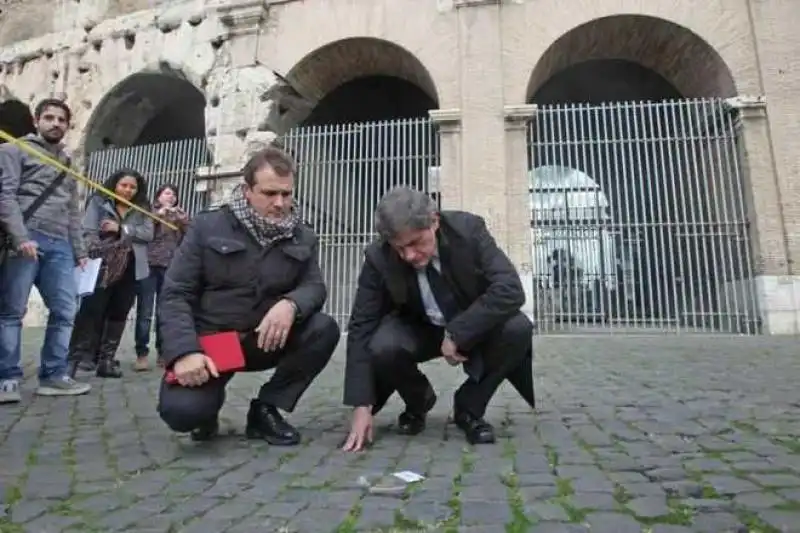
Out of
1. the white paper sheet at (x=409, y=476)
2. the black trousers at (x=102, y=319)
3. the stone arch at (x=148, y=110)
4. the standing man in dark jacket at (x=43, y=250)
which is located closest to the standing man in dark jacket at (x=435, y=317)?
the white paper sheet at (x=409, y=476)

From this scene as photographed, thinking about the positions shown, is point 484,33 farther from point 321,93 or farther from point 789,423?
point 789,423

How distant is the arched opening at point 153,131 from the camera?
11148 millimetres

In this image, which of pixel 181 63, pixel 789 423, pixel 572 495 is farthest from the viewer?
pixel 181 63

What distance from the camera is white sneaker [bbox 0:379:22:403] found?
3.69 m

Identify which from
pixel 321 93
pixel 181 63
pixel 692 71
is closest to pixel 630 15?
pixel 692 71

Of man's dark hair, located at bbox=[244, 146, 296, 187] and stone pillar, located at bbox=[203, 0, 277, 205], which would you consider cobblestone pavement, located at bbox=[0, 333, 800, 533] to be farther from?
stone pillar, located at bbox=[203, 0, 277, 205]

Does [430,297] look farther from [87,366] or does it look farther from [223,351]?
[87,366]

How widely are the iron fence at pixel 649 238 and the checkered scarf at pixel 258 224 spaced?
22.2 feet

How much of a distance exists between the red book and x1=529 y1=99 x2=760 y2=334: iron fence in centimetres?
696

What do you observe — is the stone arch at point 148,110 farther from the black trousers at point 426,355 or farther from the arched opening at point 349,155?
the black trousers at point 426,355

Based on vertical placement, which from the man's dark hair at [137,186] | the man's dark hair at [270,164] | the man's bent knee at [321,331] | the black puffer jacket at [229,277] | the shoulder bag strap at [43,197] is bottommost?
the man's bent knee at [321,331]

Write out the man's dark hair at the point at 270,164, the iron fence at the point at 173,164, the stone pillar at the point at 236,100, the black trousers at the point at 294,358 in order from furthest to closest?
the iron fence at the point at 173,164 < the stone pillar at the point at 236,100 < the black trousers at the point at 294,358 < the man's dark hair at the point at 270,164

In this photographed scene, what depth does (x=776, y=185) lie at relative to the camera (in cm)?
879

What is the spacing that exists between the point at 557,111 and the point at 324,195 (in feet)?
13.7
